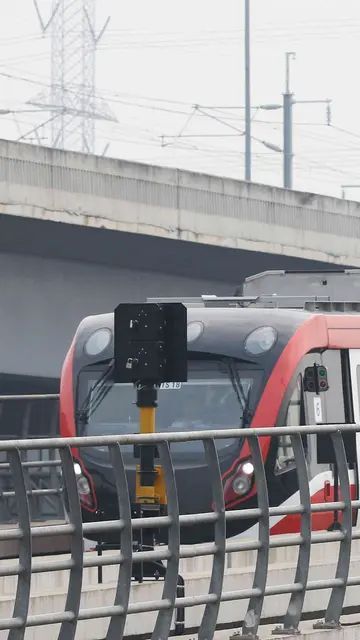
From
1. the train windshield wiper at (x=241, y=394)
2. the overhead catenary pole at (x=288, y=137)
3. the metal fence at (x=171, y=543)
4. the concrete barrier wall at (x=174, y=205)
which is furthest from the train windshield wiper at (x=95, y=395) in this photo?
the overhead catenary pole at (x=288, y=137)

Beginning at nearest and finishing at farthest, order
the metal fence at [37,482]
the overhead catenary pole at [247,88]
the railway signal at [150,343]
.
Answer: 1. the metal fence at [37,482]
2. the railway signal at [150,343]
3. the overhead catenary pole at [247,88]

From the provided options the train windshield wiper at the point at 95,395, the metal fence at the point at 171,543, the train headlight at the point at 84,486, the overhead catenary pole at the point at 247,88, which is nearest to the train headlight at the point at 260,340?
the train windshield wiper at the point at 95,395

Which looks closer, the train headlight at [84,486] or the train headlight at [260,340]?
the train headlight at [84,486]

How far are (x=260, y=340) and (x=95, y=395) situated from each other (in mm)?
1884

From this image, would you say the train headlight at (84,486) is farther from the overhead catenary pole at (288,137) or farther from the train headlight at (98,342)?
the overhead catenary pole at (288,137)

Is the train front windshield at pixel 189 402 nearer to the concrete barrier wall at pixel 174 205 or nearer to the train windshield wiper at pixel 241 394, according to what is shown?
the train windshield wiper at pixel 241 394

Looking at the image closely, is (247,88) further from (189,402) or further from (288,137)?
(189,402)

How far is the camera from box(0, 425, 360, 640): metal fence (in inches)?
332

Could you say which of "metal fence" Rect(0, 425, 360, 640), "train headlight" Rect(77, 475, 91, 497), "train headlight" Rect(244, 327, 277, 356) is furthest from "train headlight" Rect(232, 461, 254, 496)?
"metal fence" Rect(0, 425, 360, 640)

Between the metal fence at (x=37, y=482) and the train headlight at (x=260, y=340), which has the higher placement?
the train headlight at (x=260, y=340)

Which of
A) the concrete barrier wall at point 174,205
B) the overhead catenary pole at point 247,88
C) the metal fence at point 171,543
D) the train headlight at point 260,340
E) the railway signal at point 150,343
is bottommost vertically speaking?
the metal fence at point 171,543

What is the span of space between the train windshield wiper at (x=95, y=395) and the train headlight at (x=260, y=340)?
1.51 meters

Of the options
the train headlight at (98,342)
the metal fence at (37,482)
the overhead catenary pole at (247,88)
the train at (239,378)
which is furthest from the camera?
the overhead catenary pole at (247,88)

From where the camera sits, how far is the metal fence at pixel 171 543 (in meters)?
8.44
